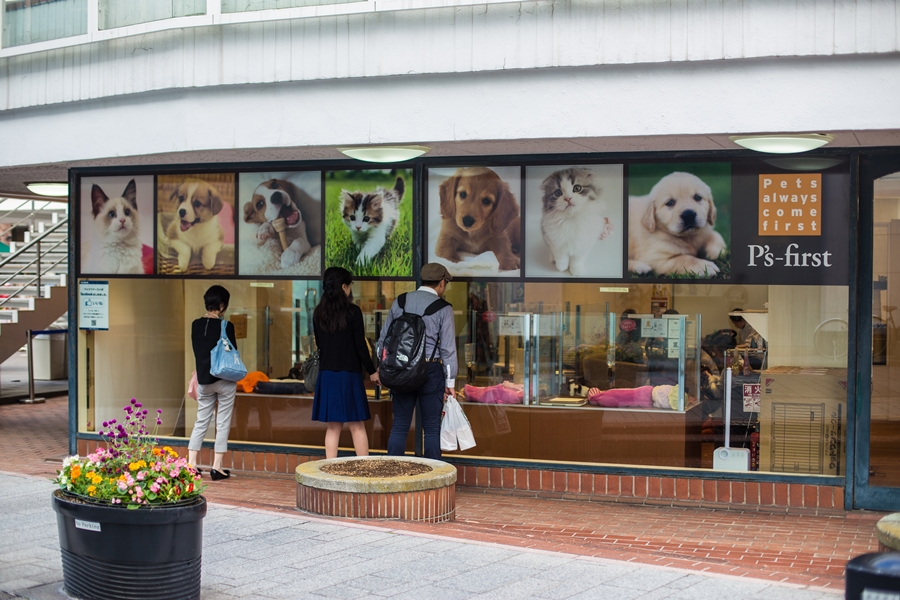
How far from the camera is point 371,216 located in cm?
969

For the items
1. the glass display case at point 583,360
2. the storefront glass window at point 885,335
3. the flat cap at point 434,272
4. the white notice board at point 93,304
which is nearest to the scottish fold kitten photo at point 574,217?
the glass display case at point 583,360

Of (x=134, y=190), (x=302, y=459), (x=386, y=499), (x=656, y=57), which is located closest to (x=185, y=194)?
(x=134, y=190)

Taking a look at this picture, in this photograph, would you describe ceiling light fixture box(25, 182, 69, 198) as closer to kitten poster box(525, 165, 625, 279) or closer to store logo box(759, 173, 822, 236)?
kitten poster box(525, 165, 625, 279)

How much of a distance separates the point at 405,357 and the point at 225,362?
196 cm

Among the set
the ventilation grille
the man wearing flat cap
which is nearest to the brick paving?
the ventilation grille

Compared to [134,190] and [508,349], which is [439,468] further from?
[134,190]

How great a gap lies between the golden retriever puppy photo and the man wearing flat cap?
1.71m

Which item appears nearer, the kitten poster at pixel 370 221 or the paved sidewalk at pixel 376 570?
the paved sidewalk at pixel 376 570

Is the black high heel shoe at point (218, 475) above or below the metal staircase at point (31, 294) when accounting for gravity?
below

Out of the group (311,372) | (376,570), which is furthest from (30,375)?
(376,570)

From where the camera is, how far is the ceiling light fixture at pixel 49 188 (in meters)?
13.1

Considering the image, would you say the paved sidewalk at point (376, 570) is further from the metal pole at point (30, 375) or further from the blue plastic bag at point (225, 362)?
the metal pole at point (30, 375)

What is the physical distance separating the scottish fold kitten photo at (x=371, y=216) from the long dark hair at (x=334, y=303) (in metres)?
0.59

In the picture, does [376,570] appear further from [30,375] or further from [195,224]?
[30,375]
